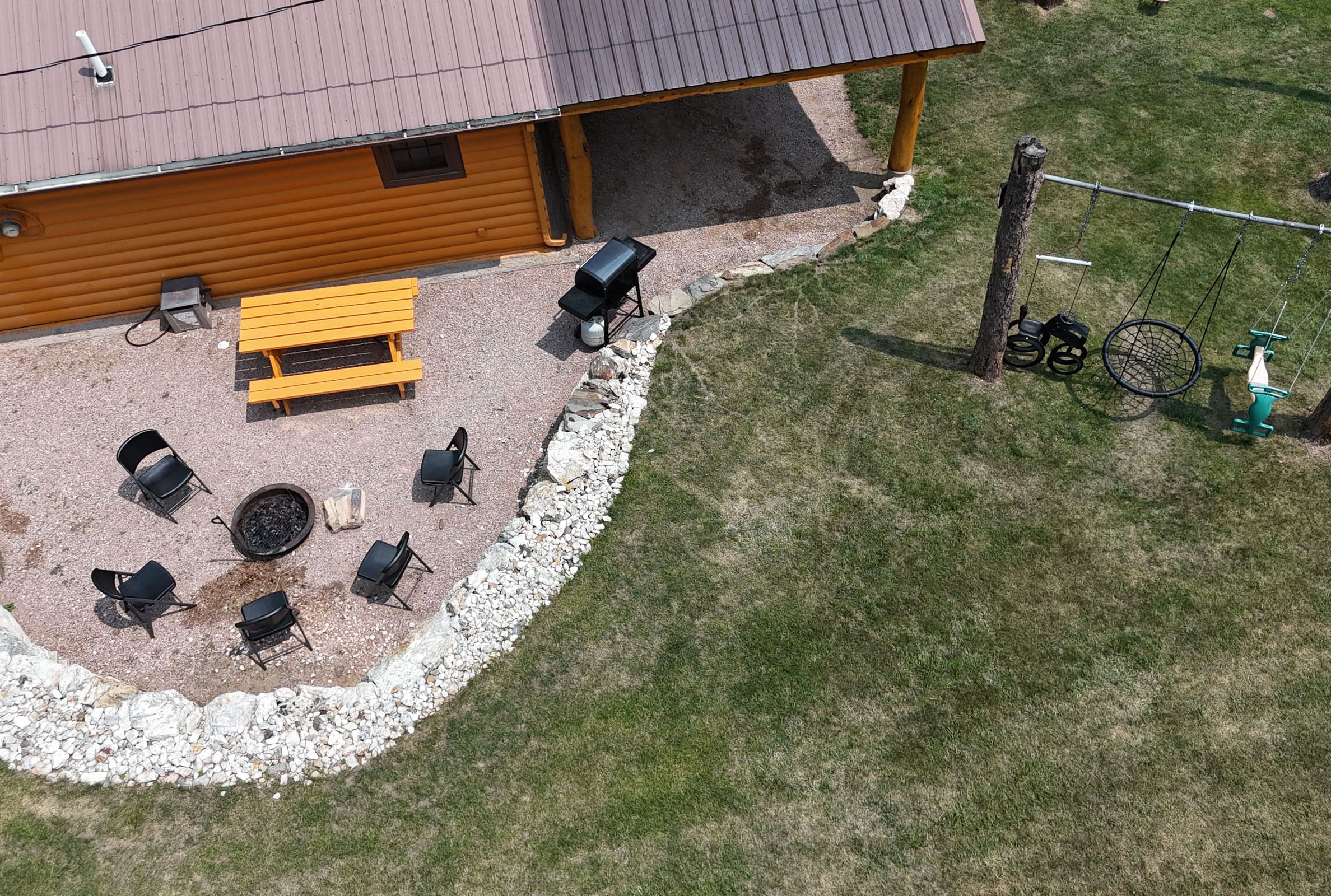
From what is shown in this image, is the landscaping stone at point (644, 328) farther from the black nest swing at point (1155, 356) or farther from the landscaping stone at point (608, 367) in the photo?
the black nest swing at point (1155, 356)

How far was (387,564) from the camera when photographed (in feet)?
29.8

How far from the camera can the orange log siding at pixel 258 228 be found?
11.4 meters

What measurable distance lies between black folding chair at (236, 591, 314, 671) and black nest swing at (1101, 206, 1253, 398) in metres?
9.24

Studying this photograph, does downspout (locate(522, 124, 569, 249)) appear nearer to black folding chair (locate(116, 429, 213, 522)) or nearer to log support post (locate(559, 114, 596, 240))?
log support post (locate(559, 114, 596, 240))

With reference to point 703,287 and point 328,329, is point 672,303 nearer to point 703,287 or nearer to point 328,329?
point 703,287

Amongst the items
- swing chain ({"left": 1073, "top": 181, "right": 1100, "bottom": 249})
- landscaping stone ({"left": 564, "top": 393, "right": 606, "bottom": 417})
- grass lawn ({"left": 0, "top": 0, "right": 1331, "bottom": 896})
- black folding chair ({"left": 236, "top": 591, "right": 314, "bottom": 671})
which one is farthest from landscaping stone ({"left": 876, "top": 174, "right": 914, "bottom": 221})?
black folding chair ({"left": 236, "top": 591, "right": 314, "bottom": 671})

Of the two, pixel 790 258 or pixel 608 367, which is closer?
pixel 608 367

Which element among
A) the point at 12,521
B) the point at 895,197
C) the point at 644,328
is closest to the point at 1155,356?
the point at 895,197

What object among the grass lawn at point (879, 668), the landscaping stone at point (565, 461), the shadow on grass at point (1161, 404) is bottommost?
the grass lawn at point (879, 668)

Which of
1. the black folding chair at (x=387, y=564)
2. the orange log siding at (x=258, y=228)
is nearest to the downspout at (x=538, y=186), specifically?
the orange log siding at (x=258, y=228)

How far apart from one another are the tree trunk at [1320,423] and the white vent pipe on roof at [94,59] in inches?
569

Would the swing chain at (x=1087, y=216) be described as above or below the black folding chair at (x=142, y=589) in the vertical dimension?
above

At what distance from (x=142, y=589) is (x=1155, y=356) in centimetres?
1152

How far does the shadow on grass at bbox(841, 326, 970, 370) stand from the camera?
432 inches
